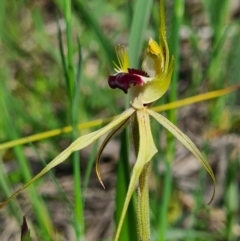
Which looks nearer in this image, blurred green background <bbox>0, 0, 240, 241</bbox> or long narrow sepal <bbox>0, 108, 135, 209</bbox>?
long narrow sepal <bbox>0, 108, 135, 209</bbox>

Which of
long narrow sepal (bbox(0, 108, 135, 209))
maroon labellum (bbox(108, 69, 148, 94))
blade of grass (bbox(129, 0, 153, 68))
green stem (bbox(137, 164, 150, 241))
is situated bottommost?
green stem (bbox(137, 164, 150, 241))

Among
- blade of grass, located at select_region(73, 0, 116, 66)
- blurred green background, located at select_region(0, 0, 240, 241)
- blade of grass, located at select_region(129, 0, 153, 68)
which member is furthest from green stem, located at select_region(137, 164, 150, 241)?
blade of grass, located at select_region(73, 0, 116, 66)

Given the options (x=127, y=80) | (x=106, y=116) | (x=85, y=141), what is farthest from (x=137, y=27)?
(x=106, y=116)

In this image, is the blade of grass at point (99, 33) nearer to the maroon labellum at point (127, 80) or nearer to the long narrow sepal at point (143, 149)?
the maroon labellum at point (127, 80)

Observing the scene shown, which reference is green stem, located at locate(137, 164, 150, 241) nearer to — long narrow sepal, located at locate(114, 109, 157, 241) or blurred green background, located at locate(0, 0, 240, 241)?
long narrow sepal, located at locate(114, 109, 157, 241)

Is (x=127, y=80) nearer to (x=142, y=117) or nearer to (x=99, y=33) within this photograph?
(x=142, y=117)

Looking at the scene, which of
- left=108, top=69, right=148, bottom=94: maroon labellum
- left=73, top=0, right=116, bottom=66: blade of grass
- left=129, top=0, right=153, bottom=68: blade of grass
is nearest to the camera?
left=108, top=69, right=148, bottom=94: maroon labellum

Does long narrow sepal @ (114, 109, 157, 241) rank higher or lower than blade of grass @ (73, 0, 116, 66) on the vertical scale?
lower

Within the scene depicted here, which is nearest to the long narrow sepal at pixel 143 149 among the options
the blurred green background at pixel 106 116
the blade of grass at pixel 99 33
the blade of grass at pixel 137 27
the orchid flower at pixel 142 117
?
the orchid flower at pixel 142 117
